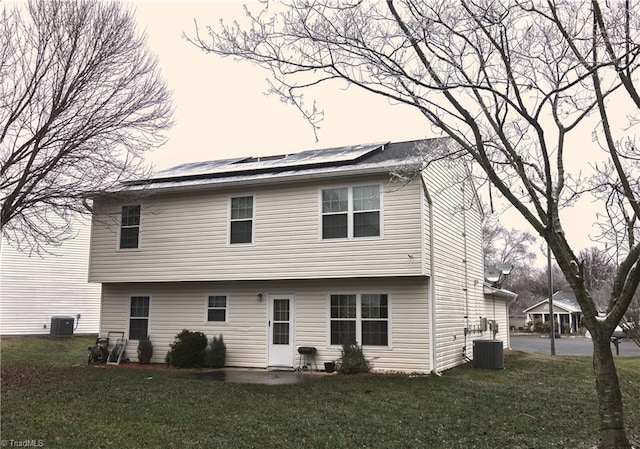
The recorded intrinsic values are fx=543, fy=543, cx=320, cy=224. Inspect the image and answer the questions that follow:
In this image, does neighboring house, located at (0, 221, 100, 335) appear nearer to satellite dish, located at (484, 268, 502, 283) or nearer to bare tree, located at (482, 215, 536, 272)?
satellite dish, located at (484, 268, 502, 283)

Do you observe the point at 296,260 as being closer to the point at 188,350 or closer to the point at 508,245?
the point at 188,350

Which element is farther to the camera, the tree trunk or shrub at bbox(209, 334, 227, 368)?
shrub at bbox(209, 334, 227, 368)

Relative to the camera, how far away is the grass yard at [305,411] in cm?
737

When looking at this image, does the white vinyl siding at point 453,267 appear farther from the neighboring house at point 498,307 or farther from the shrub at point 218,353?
the shrub at point 218,353

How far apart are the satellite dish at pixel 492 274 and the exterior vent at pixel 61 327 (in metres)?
17.7

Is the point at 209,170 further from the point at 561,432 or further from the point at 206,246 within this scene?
the point at 561,432

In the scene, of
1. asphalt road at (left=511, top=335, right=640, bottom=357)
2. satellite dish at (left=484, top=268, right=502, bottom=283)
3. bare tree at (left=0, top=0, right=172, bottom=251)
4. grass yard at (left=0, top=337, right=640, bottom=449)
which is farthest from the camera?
asphalt road at (left=511, top=335, right=640, bottom=357)

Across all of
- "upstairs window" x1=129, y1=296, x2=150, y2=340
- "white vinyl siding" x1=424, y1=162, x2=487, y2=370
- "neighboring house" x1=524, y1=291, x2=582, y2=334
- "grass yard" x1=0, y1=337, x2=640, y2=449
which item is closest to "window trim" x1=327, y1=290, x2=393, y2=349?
"white vinyl siding" x1=424, y1=162, x2=487, y2=370

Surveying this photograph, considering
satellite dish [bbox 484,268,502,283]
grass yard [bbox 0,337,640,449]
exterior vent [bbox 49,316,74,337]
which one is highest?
satellite dish [bbox 484,268,502,283]

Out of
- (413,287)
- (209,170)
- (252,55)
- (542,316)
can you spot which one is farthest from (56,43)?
(542,316)

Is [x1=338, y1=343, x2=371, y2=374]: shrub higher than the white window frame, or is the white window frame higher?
the white window frame

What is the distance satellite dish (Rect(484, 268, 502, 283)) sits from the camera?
70.4 feet

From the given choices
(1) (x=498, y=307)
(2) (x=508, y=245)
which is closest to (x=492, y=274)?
(1) (x=498, y=307)

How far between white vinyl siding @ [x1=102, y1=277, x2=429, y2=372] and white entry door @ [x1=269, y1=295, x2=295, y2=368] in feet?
0.54
